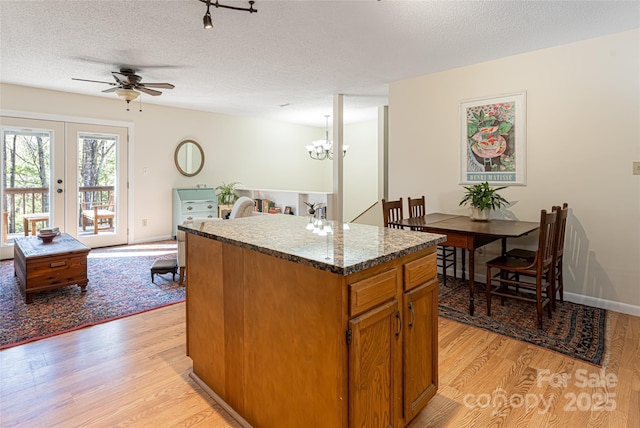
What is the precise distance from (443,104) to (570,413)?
322 cm

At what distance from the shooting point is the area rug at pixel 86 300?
2.71 m

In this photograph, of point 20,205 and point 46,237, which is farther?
point 20,205

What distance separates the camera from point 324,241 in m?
1.60

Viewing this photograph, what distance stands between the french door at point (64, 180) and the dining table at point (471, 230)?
4639 mm

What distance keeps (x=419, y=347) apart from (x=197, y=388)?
4.06 ft

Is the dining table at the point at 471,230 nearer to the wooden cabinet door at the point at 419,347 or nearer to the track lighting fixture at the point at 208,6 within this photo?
the wooden cabinet door at the point at 419,347

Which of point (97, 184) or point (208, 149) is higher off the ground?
point (208, 149)

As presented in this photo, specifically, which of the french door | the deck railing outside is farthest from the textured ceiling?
the deck railing outside

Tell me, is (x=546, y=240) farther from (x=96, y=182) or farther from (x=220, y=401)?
(x=96, y=182)

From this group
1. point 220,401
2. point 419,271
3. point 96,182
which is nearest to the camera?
point 419,271

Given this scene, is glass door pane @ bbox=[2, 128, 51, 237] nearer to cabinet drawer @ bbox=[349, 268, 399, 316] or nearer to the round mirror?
the round mirror

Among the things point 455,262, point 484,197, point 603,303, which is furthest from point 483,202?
point 603,303

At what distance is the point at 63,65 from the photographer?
12.6 ft

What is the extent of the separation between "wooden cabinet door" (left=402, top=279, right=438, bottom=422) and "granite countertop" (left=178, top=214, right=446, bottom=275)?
0.74ft
